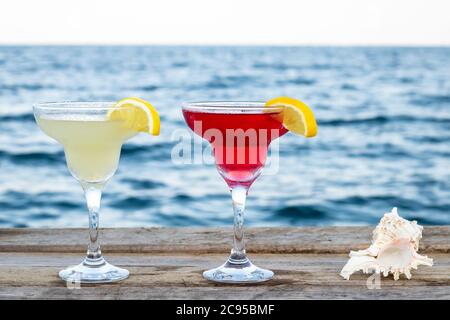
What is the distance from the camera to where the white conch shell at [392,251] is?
1.87 meters

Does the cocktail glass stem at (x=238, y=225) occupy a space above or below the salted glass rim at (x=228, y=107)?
below

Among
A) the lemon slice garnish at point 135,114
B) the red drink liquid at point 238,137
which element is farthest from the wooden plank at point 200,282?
the lemon slice garnish at point 135,114

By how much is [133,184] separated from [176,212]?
152 cm

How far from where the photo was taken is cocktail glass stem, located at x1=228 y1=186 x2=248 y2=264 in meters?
1.87

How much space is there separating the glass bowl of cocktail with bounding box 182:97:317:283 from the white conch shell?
0.24m

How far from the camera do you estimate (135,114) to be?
70.2 inches

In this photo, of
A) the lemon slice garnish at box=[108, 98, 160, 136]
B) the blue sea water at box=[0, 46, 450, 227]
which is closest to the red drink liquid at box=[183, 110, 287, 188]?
the lemon slice garnish at box=[108, 98, 160, 136]

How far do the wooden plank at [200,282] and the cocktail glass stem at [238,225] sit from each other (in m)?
0.10

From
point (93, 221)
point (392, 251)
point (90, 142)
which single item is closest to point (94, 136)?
point (90, 142)

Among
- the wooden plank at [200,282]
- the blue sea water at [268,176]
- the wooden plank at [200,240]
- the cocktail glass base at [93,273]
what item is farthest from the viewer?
the blue sea water at [268,176]

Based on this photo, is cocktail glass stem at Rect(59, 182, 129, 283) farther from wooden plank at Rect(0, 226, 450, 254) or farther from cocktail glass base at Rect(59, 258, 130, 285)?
wooden plank at Rect(0, 226, 450, 254)

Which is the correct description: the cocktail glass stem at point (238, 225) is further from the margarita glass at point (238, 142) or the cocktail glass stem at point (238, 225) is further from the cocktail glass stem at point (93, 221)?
the cocktail glass stem at point (93, 221)

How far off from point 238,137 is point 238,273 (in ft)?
1.10

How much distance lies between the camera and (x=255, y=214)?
8688 mm
